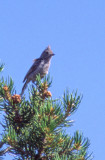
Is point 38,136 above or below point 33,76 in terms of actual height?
below

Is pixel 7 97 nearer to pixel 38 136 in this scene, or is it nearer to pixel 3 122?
pixel 3 122

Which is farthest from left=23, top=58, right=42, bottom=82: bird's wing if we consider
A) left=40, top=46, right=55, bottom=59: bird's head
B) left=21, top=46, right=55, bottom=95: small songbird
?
left=40, top=46, right=55, bottom=59: bird's head

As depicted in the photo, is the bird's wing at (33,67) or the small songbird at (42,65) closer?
the bird's wing at (33,67)

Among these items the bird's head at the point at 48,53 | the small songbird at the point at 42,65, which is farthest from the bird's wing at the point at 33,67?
the bird's head at the point at 48,53

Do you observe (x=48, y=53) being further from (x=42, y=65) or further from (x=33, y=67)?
(x=42, y=65)

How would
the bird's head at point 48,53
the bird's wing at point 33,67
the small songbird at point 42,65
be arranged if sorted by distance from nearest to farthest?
the bird's wing at point 33,67
the small songbird at point 42,65
the bird's head at point 48,53

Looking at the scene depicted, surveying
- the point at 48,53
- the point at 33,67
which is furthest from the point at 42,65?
the point at 48,53

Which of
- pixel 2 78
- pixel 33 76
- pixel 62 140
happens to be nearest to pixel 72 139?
pixel 62 140

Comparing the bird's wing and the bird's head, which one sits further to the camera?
the bird's head

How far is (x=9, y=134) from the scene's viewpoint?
8.48 ft

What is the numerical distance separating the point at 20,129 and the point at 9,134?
23 cm

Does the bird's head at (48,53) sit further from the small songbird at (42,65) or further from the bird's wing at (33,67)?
the bird's wing at (33,67)

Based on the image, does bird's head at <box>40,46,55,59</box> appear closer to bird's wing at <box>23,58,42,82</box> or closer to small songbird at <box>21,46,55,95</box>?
small songbird at <box>21,46,55,95</box>

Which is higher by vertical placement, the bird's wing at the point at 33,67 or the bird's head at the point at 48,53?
the bird's head at the point at 48,53
